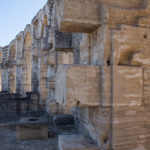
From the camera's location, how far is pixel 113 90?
274 cm

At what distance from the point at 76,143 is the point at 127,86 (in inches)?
51.5

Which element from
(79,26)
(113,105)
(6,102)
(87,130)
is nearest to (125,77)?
(113,105)

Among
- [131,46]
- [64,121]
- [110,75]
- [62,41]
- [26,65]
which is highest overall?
[26,65]

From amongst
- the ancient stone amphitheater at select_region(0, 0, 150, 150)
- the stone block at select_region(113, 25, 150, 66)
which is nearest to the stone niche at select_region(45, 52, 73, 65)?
the ancient stone amphitheater at select_region(0, 0, 150, 150)

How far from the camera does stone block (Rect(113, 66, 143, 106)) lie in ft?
9.05

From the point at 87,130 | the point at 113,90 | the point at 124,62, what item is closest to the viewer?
the point at 113,90

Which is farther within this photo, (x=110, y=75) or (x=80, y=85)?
(x=110, y=75)

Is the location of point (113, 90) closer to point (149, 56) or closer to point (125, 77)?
point (125, 77)

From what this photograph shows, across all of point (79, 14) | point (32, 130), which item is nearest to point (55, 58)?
point (32, 130)

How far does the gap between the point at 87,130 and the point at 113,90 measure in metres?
1.21

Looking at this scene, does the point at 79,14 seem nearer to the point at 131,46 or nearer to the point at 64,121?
the point at 131,46

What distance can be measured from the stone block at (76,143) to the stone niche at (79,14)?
2.00 meters

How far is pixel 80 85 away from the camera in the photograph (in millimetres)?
2656

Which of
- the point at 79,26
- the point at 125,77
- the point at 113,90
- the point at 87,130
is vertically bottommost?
the point at 87,130
